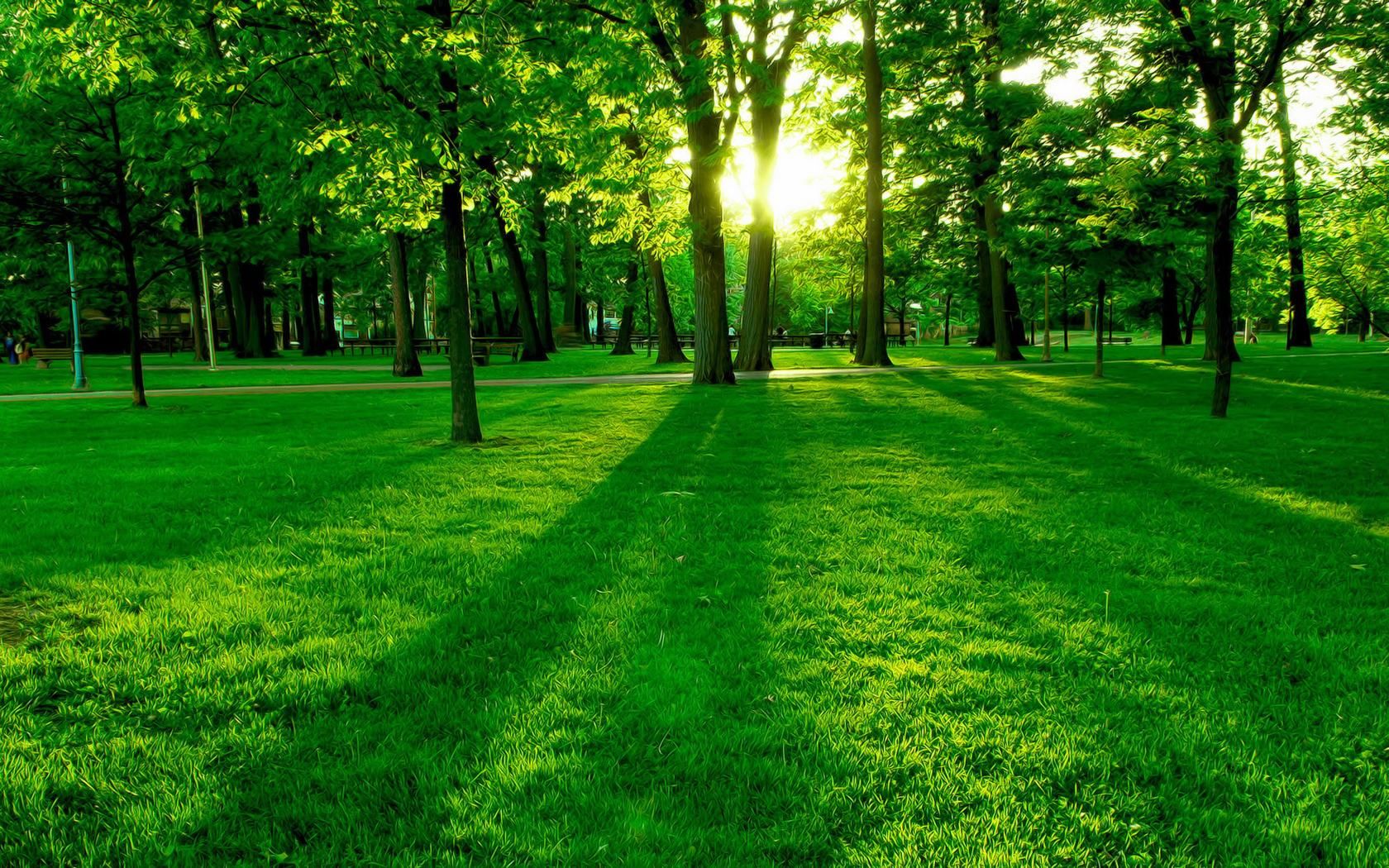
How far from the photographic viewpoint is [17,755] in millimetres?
2631

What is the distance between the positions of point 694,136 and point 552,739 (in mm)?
15411

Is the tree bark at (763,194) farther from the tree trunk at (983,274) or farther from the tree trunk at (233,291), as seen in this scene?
the tree trunk at (233,291)

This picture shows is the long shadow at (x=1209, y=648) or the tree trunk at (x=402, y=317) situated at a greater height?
the tree trunk at (x=402, y=317)

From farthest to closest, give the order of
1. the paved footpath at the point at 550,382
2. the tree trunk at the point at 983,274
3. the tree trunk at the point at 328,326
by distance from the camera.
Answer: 1. the tree trunk at the point at 328,326
2. the tree trunk at the point at 983,274
3. the paved footpath at the point at 550,382

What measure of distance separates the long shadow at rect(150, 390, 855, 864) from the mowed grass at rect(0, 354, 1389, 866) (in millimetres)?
15

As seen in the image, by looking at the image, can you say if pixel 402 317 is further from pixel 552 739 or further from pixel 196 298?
pixel 552 739

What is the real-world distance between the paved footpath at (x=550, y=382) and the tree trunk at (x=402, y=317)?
210 cm

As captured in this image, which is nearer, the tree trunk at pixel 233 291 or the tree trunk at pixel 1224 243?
the tree trunk at pixel 1224 243

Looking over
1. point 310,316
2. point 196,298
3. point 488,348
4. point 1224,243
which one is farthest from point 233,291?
point 1224,243

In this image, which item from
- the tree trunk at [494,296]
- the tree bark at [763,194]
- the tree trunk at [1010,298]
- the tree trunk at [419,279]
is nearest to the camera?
the tree bark at [763,194]

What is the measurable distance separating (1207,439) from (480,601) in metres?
9.33

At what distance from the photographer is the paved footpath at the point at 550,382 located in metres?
16.4

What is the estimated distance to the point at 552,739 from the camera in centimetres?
272

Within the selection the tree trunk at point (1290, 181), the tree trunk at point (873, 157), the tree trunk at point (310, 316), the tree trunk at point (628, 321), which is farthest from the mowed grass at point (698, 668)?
the tree trunk at point (310, 316)
